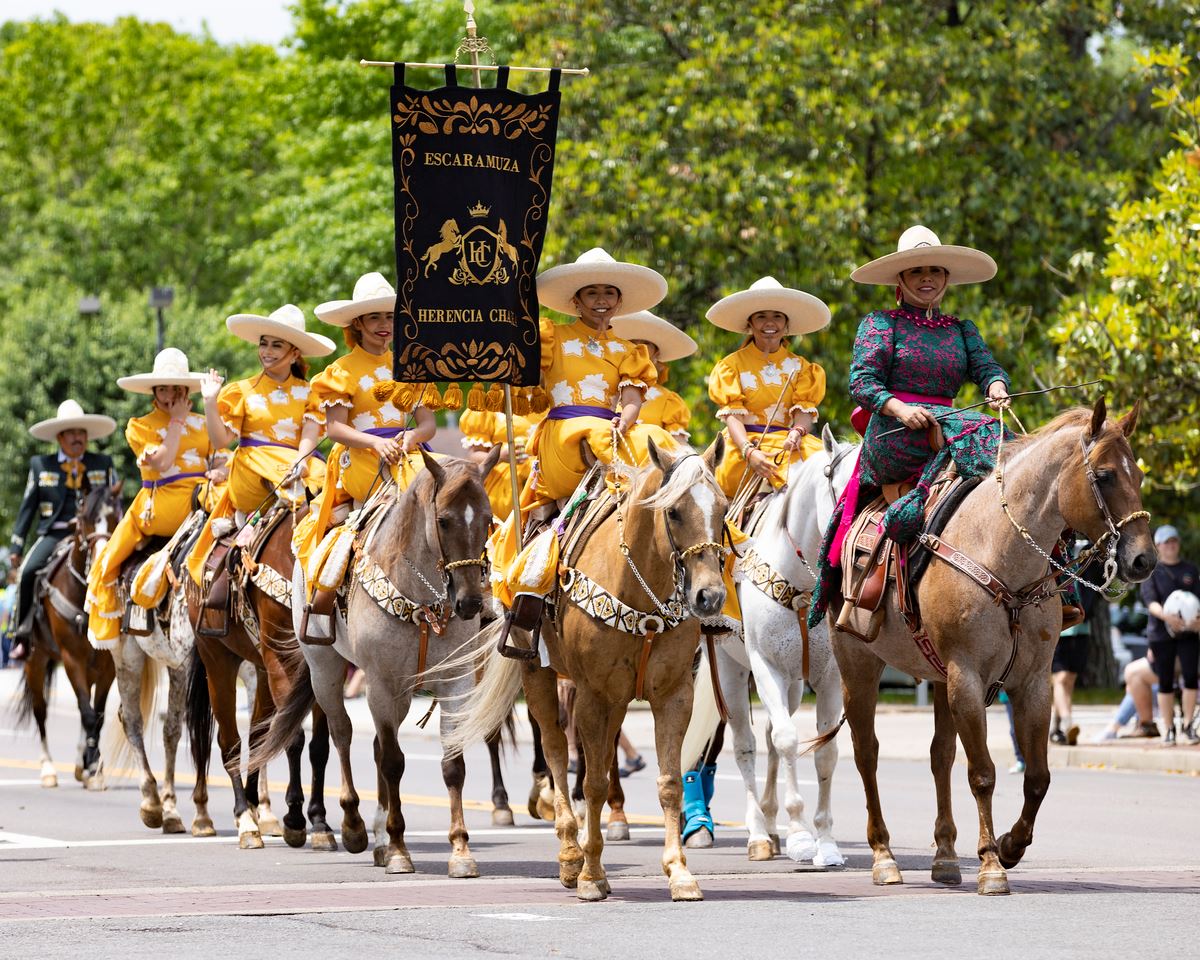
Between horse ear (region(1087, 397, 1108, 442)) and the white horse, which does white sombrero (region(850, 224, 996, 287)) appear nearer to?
the white horse

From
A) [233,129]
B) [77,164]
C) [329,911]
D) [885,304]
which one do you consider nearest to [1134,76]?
[885,304]

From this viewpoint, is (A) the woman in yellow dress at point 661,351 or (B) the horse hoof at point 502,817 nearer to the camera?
(A) the woman in yellow dress at point 661,351

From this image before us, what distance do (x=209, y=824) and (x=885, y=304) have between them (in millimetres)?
15209

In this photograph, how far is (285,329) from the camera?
13828 mm

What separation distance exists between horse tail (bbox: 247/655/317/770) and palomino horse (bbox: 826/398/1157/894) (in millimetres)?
4164

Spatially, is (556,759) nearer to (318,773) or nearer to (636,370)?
(636,370)

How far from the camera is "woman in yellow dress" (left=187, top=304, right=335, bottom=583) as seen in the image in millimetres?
13914

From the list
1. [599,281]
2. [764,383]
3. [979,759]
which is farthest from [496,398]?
[979,759]

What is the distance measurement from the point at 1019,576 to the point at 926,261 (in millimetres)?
1990

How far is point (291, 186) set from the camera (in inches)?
2189

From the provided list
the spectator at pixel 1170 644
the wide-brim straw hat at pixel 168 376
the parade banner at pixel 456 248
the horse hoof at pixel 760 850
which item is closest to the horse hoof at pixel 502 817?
the horse hoof at pixel 760 850

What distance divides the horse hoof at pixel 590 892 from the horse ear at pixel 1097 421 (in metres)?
3.22

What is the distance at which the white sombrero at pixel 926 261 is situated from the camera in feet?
35.7

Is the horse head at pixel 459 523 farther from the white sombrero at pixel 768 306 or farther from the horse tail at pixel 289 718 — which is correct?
the white sombrero at pixel 768 306
